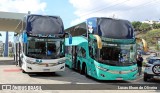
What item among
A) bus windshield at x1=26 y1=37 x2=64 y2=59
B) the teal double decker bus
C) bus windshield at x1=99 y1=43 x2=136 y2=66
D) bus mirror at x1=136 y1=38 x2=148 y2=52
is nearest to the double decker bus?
bus windshield at x1=26 y1=37 x2=64 y2=59

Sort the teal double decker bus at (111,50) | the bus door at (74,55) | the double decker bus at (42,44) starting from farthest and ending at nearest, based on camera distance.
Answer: the bus door at (74,55) < the double decker bus at (42,44) < the teal double decker bus at (111,50)

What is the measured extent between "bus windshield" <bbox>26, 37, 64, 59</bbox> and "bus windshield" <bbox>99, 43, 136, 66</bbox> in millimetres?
3588

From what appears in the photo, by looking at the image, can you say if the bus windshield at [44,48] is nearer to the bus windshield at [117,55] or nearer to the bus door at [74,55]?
the bus windshield at [117,55]

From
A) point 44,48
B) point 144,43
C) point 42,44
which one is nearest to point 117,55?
point 144,43

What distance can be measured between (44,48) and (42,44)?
28 centimetres

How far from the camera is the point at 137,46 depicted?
16984mm

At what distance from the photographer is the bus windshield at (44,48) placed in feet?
60.4

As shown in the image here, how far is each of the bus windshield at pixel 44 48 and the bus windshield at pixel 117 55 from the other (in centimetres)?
359

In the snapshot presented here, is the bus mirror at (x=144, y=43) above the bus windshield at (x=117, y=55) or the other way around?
above

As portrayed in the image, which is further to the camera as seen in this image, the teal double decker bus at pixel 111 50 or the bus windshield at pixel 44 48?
the bus windshield at pixel 44 48

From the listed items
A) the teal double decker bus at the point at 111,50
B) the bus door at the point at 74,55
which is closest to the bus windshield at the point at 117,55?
the teal double decker bus at the point at 111,50

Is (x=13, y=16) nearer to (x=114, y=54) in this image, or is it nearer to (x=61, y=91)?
(x=114, y=54)

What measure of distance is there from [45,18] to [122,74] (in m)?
6.55

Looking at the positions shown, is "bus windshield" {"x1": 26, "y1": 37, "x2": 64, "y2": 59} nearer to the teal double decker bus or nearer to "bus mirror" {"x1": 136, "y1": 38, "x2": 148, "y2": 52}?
the teal double decker bus
